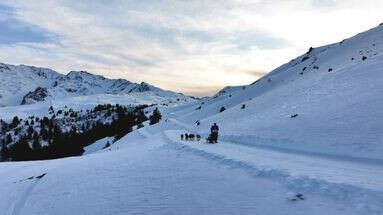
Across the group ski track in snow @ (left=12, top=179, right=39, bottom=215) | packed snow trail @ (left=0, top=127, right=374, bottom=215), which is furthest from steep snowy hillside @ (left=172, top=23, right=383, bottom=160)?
ski track in snow @ (left=12, top=179, right=39, bottom=215)

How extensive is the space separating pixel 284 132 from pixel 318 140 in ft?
21.0

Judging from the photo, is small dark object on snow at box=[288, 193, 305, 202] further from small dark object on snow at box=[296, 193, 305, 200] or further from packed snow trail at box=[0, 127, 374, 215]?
packed snow trail at box=[0, 127, 374, 215]

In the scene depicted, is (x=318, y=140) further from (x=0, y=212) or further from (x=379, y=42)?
Answer: (x=379, y=42)

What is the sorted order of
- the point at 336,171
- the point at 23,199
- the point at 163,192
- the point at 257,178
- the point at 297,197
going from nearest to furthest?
the point at 297,197 → the point at 163,192 → the point at 257,178 → the point at 336,171 → the point at 23,199

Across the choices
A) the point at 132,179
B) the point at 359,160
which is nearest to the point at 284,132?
the point at 359,160

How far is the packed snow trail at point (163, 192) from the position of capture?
14.5m

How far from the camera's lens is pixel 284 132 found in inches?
1478

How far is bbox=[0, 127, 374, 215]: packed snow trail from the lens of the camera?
14.5 meters

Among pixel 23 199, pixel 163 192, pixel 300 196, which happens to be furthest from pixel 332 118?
pixel 23 199

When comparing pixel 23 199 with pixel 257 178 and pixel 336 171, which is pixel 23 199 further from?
pixel 336 171

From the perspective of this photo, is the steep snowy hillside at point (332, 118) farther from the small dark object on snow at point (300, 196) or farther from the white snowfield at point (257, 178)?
the small dark object on snow at point (300, 196)

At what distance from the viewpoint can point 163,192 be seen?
707 inches

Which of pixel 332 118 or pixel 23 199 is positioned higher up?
pixel 332 118

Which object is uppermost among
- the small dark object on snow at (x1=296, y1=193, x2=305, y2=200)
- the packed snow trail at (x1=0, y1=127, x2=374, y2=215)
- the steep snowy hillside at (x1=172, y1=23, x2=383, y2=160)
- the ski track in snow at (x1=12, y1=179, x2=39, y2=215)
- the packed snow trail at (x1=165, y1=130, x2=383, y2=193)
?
the steep snowy hillside at (x1=172, y1=23, x2=383, y2=160)
